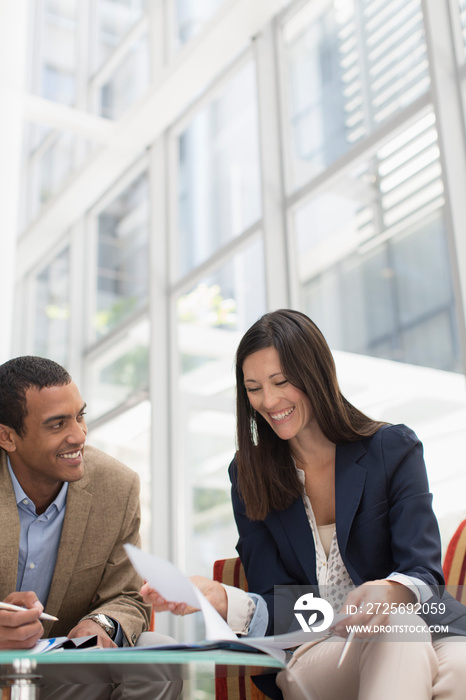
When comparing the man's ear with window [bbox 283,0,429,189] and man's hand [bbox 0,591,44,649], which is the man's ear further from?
window [bbox 283,0,429,189]

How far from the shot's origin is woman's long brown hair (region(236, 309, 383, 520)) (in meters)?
1.73

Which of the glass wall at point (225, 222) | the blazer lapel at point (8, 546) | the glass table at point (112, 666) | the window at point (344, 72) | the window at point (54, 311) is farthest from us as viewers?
the window at point (54, 311)

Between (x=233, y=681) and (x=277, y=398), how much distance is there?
65 centimetres

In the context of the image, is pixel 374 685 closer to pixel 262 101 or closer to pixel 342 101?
pixel 342 101

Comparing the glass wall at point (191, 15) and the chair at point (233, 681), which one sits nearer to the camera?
the chair at point (233, 681)

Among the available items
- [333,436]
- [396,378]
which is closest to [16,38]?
[396,378]

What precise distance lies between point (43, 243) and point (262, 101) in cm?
309

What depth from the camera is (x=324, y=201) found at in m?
4.08

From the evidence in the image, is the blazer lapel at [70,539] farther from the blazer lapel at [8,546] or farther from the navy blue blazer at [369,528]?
the navy blue blazer at [369,528]

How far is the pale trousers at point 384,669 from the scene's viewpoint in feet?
3.97

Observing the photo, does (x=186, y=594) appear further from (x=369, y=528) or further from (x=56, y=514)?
(x=56, y=514)

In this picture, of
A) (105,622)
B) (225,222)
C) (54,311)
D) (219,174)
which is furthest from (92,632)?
(54,311)

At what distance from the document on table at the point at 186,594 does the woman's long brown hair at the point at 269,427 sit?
0.55 meters

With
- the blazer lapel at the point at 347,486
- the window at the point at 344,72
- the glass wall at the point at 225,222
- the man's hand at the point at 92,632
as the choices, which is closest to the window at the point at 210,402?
the glass wall at the point at 225,222
